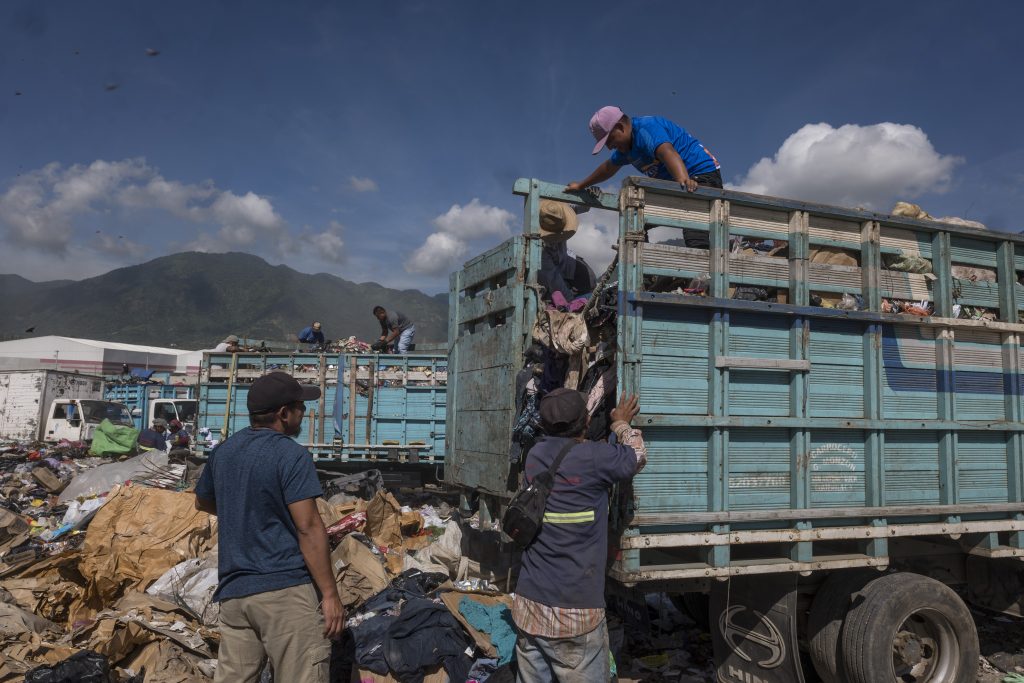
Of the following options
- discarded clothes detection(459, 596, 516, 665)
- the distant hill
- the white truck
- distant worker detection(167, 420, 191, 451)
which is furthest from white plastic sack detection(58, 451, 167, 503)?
the distant hill

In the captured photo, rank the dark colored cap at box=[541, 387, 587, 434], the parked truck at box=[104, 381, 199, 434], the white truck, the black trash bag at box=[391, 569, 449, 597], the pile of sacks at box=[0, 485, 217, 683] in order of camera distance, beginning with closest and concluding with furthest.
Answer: the dark colored cap at box=[541, 387, 587, 434], the pile of sacks at box=[0, 485, 217, 683], the black trash bag at box=[391, 569, 449, 597], the parked truck at box=[104, 381, 199, 434], the white truck

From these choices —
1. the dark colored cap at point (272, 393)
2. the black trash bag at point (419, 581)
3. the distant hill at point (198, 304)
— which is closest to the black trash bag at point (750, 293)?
the dark colored cap at point (272, 393)

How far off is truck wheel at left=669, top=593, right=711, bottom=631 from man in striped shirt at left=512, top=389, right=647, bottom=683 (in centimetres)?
234

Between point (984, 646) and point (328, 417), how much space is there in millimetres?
8414

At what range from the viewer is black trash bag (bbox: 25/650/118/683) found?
11.3 ft

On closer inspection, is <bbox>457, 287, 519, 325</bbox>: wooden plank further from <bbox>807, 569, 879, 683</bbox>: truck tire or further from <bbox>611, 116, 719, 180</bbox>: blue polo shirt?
<bbox>807, 569, 879, 683</bbox>: truck tire

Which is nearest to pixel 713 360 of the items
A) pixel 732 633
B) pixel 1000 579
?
pixel 732 633

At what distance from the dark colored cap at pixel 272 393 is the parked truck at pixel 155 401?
15.3 m

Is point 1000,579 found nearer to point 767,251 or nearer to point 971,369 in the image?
point 971,369

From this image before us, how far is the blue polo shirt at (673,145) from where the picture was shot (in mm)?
3906

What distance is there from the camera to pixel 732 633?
3529mm

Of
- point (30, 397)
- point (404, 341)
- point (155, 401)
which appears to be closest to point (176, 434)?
point (155, 401)

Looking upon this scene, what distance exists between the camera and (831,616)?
3504mm

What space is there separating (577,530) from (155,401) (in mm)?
16901
